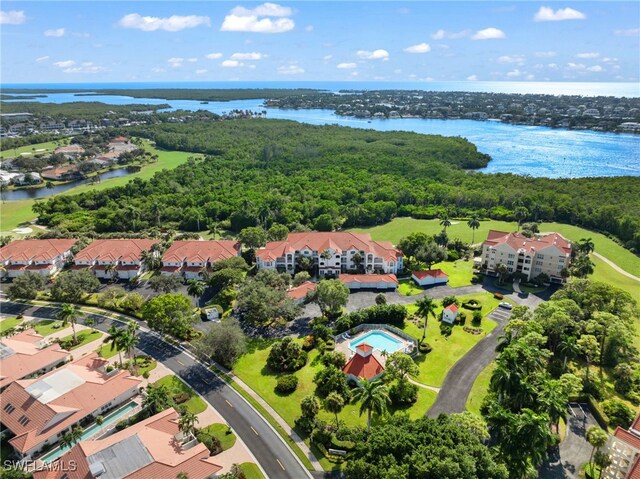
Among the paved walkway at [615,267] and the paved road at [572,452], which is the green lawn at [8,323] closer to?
the paved road at [572,452]

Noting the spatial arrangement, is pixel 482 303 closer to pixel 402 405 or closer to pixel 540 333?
pixel 540 333

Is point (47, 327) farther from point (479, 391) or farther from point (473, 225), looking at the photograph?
point (473, 225)

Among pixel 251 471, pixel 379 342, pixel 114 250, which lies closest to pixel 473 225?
pixel 379 342

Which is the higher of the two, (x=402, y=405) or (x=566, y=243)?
(x=566, y=243)

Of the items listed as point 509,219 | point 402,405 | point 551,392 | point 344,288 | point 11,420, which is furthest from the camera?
point 509,219

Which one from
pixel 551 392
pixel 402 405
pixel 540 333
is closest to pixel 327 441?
pixel 402 405

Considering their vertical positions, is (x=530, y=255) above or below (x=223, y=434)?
above
